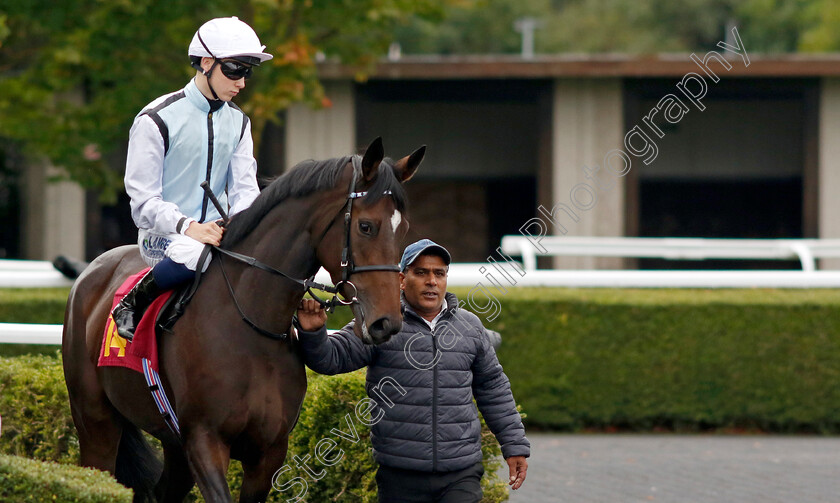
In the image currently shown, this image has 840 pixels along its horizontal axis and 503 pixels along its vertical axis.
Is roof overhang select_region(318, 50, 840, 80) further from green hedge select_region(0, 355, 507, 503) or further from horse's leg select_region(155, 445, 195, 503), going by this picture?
horse's leg select_region(155, 445, 195, 503)

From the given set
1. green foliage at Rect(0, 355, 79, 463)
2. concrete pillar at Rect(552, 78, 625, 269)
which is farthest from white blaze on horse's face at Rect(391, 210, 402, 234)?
→ concrete pillar at Rect(552, 78, 625, 269)

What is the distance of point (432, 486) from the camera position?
4090 mm

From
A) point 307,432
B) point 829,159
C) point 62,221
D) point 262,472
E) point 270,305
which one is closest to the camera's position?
point 270,305

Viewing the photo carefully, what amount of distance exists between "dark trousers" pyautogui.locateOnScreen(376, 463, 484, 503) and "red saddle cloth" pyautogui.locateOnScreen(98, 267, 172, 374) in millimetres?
1007

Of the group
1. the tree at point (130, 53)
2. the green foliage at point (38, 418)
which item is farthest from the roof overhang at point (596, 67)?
the green foliage at point (38, 418)

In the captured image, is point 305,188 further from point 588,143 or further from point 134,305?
point 588,143

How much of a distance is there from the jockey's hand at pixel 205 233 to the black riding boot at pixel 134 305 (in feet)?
0.76

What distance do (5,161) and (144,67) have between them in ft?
19.7

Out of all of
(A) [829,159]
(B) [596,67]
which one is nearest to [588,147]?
(B) [596,67]

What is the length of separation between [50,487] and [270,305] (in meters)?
0.96

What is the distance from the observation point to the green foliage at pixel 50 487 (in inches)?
137

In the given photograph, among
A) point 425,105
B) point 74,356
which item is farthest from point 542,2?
point 74,356

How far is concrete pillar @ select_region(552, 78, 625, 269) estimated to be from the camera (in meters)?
15.5

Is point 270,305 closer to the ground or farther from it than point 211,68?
closer to the ground
